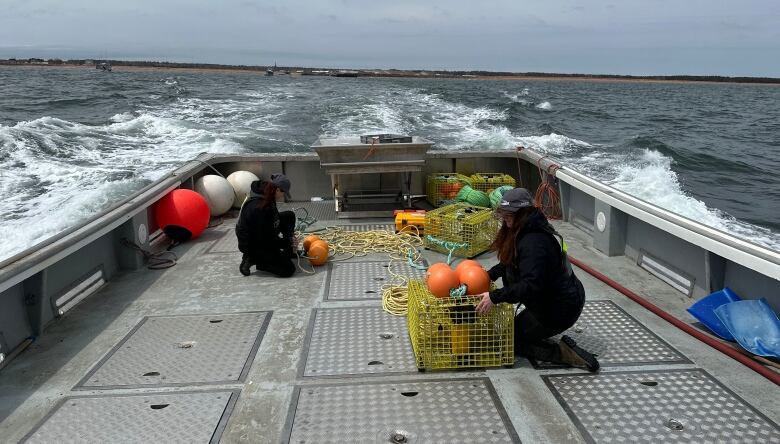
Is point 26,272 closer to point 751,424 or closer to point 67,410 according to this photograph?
point 67,410

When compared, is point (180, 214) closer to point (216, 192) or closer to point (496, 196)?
point (216, 192)

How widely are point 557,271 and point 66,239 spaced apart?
3744 millimetres

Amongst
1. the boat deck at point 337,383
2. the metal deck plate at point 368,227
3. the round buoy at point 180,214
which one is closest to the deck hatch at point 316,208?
the metal deck plate at point 368,227

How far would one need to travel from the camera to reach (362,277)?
5254 millimetres

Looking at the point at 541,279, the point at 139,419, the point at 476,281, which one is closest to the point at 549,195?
the point at 476,281

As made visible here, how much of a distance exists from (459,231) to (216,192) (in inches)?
133

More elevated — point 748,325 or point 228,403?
point 748,325

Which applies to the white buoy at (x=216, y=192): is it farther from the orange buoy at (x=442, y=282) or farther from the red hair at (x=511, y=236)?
the red hair at (x=511, y=236)

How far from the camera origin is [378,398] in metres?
3.23

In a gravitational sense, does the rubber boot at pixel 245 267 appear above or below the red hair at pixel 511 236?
below

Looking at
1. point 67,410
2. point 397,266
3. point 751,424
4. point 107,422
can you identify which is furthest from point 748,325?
point 67,410

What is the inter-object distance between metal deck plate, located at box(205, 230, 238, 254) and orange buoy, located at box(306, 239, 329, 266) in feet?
3.37

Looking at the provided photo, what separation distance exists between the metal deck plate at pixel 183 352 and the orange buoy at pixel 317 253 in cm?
113

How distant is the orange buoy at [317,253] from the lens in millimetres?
5492
